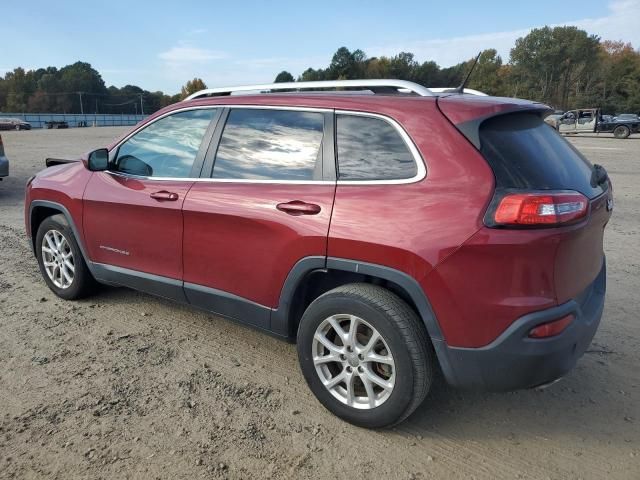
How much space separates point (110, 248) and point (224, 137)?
1353 mm

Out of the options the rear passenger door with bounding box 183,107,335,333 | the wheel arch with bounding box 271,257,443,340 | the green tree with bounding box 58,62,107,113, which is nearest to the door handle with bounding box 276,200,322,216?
the rear passenger door with bounding box 183,107,335,333

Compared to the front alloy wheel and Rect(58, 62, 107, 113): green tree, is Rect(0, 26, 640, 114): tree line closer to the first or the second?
Rect(58, 62, 107, 113): green tree

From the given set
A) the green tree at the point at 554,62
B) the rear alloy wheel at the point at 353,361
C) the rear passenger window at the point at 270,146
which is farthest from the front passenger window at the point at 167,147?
the green tree at the point at 554,62

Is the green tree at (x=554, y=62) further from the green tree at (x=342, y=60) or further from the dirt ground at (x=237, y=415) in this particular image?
the dirt ground at (x=237, y=415)

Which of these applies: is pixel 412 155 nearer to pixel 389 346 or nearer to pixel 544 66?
pixel 389 346

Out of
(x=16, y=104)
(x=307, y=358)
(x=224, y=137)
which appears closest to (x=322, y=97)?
(x=224, y=137)

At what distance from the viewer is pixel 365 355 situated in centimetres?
267

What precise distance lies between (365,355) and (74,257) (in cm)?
277

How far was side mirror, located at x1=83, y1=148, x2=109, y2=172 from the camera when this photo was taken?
12.6 feet

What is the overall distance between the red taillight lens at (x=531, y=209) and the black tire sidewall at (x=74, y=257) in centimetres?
339

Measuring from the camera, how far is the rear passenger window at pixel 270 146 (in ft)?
9.54

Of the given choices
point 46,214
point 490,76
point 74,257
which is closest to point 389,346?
→ point 74,257

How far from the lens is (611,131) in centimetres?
3212

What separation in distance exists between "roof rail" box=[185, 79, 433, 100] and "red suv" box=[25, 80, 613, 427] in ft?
0.05
